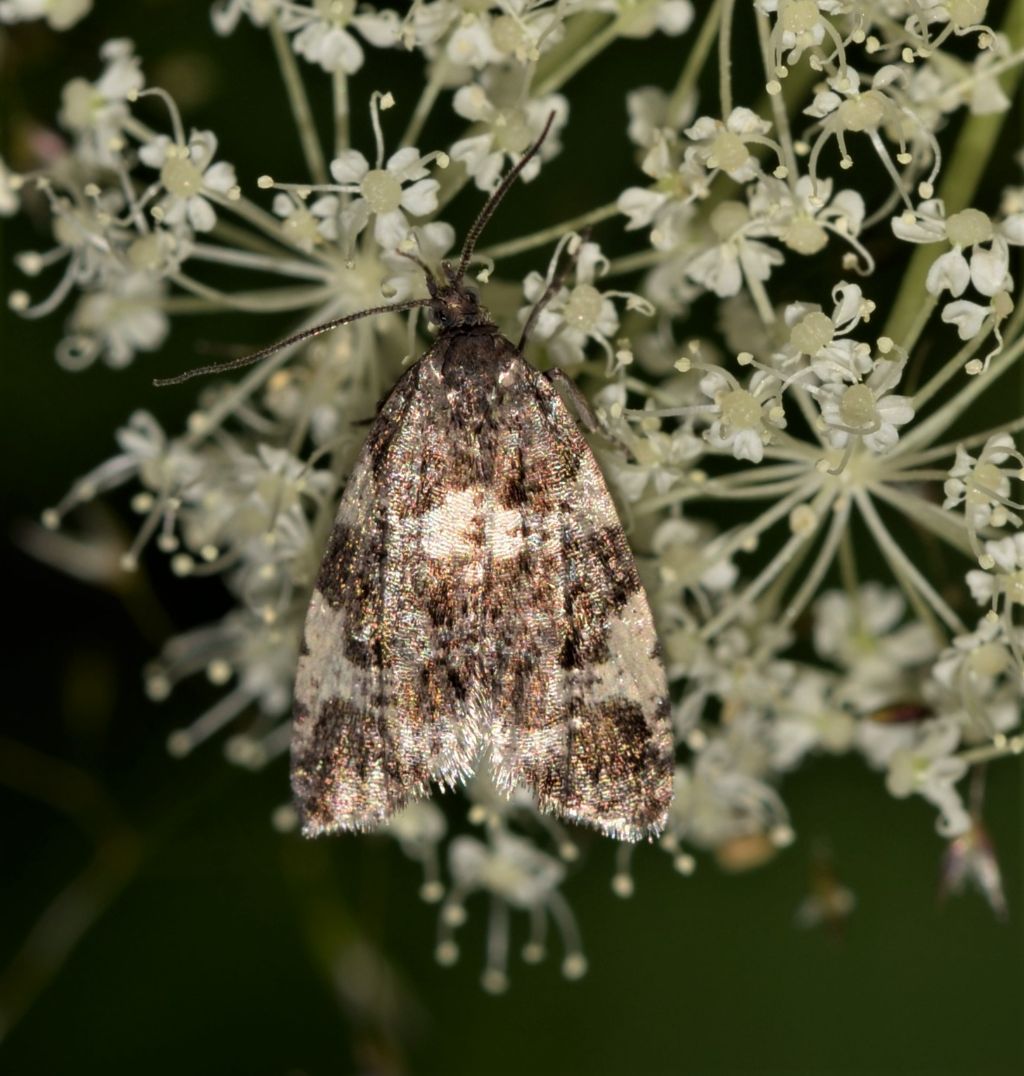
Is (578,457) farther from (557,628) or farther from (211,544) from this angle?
(211,544)

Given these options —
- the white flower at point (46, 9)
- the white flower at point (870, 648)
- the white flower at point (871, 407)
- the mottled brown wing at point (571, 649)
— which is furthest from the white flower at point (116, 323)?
the white flower at point (870, 648)

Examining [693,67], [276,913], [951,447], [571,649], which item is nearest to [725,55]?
[693,67]

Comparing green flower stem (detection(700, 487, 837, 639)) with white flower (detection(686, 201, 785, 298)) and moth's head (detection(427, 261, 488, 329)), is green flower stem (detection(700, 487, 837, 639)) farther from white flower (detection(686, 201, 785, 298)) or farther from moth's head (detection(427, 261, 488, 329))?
moth's head (detection(427, 261, 488, 329))

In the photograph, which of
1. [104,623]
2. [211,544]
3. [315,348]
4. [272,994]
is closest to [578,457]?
[315,348]

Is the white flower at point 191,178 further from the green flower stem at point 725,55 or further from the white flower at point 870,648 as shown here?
the white flower at point 870,648

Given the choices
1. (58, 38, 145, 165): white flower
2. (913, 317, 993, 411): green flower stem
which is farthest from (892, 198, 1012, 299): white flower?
(58, 38, 145, 165): white flower

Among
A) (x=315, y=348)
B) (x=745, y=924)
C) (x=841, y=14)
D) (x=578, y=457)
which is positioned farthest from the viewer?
(x=745, y=924)

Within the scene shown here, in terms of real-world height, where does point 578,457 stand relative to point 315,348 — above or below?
below

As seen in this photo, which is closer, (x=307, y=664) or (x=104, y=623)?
(x=307, y=664)
